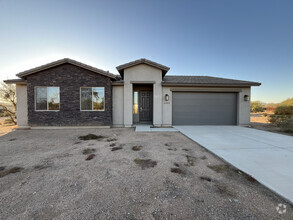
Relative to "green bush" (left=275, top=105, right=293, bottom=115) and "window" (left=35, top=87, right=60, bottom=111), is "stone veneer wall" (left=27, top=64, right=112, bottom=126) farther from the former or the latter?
"green bush" (left=275, top=105, right=293, bottom=115)

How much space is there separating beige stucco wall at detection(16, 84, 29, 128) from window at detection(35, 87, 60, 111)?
3.40 ft

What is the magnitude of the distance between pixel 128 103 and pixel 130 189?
5.86 meters

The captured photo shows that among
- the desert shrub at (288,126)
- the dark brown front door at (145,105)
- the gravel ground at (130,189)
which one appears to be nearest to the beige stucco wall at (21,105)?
the gravel ground at (130,189)

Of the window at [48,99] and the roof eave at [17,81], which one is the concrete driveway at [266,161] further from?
the roof eave at [17,81]

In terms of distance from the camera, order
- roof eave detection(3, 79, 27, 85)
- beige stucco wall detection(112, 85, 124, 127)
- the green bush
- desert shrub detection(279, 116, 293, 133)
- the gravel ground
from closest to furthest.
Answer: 1. the gravel ground
2. desert shrub detection(279, 116, 293, 133)
3. roof eave detection(3, 79, 27, 85)
4. beige stucco wall detection(112, 85, 124, 127)
5. the green bush

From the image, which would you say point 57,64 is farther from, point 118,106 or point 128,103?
point 128,103

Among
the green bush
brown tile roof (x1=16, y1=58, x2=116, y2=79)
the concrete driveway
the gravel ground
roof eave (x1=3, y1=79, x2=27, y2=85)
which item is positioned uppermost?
brown tile roof (x1=16, y1=58, x2=116, y2=79)

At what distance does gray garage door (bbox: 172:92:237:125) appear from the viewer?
7988mm

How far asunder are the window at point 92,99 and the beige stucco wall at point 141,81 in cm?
153

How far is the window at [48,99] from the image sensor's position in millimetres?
7020

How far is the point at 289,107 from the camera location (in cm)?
873

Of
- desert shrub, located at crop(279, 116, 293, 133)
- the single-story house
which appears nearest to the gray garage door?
the single-story house

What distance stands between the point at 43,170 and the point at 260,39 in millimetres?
17853

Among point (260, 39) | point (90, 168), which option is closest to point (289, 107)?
point (260, 39)
